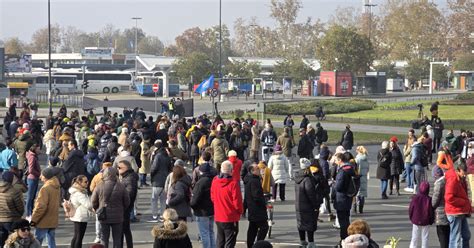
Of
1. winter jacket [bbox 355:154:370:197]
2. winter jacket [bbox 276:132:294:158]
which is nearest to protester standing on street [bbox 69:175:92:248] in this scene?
winter jacket [bbox 355:154:370:197]

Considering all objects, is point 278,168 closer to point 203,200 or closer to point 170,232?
point 203,200

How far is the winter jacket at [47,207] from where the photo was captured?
1342 cm

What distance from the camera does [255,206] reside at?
14.1 meters

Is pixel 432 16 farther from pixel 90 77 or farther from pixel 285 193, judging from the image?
pixel 285 193

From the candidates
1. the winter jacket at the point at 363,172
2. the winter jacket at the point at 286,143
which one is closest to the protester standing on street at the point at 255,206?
the winter jacket at the point at 363,172

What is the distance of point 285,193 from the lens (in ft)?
72.8

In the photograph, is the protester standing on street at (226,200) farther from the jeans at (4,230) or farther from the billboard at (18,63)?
the billboard at (18,63)

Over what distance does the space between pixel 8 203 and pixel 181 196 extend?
2.67 metres

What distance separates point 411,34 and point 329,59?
4126 centimetres

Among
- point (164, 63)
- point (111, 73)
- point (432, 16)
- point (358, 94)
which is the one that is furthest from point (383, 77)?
point (432, 16)

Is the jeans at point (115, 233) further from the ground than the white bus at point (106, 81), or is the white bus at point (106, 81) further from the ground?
the white bus at point (106, 81)

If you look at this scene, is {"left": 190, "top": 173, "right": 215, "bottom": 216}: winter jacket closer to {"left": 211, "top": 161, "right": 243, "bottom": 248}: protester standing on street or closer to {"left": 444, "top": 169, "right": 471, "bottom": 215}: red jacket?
{"left": 211, "top": 161, "right": 243, "bottom": 248}: protester standing on street

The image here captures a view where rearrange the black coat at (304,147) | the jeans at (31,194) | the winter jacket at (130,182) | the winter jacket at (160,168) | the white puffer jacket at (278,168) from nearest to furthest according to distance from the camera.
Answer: the winter jacket at (130,182) < the jeans at (31,194) < the winter jacket at (160,168) < the white puffer jacket at (278,168) < the black coat at (304,147)

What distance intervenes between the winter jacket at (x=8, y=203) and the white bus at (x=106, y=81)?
86139mm
